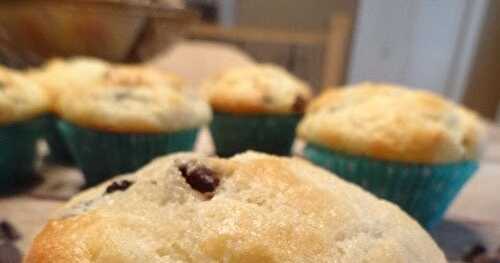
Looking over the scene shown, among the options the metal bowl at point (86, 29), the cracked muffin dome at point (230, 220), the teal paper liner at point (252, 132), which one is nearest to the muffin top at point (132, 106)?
the teal paper liner at point (252, 132)

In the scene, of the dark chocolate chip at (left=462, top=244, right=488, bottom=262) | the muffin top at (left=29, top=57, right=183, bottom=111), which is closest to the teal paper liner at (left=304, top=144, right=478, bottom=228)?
the dark chocolate chip at (left=462, top=244, right=488, bottom=262)

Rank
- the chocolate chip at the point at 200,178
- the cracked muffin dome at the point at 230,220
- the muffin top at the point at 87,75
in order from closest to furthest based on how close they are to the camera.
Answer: the cracked muffin dome at the point at 230,220 < the chocolate chip at the point at 200,178 < the muffin top at the point at 87,75

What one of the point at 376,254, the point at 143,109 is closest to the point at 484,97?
the point at 143,109

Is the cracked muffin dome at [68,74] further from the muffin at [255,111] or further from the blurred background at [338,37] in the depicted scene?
the muffin at [255,111]

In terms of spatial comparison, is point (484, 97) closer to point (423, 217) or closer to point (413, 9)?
point (413, 9)

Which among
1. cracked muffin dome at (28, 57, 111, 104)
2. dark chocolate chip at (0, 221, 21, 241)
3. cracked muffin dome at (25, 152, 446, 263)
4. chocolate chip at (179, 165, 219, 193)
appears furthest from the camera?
cracked muffin dome at (28, 57, 111, 104)

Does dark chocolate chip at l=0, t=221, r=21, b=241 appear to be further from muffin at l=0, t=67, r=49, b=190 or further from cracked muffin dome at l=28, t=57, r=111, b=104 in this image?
cracked muffin dome at l=28, t=57, r=111, b=104
